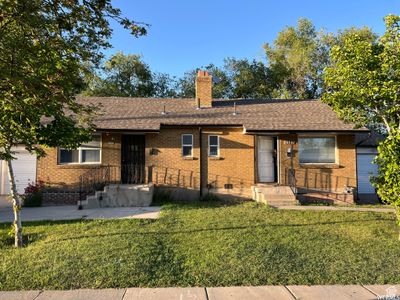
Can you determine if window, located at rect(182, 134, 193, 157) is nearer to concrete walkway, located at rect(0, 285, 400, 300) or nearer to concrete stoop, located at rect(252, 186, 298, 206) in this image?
concrete stoop, located at rect(252, 186, 298, 206)

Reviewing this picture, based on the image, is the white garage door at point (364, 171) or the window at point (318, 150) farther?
the white garage door at point (364, 171)

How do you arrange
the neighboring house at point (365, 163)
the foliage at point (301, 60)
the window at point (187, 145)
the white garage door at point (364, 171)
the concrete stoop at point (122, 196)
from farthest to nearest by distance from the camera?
the foliage at point (301, 60) → the white garage door at point (364, 171) → the neighboring house at point (365, 163) → the window at point (187, 145) → the concrete stoop at point (122, 196)

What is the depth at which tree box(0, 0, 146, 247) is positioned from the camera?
496cm

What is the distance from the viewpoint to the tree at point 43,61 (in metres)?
4.96

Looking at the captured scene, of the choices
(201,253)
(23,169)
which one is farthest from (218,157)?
(23,169)

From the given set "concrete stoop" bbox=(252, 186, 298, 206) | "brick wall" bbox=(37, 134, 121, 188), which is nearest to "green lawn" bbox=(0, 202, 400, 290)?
"concrete stoop" bbox=(252, 186, 298, 206)

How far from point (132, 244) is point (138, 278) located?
151 centimetres

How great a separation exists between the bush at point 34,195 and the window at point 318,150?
10907 millimetres

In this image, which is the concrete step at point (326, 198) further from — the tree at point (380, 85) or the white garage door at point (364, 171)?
the tree at point (380, 85)

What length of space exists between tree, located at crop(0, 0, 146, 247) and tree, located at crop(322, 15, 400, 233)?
5692 millimetres

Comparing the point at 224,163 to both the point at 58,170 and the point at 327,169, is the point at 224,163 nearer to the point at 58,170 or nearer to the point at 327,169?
the point at 327,169

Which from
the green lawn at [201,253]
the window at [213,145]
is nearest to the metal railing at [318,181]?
the window at [213,145]

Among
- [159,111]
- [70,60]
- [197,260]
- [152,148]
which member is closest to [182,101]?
[159,111]

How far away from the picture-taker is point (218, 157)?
13711 millimetres
